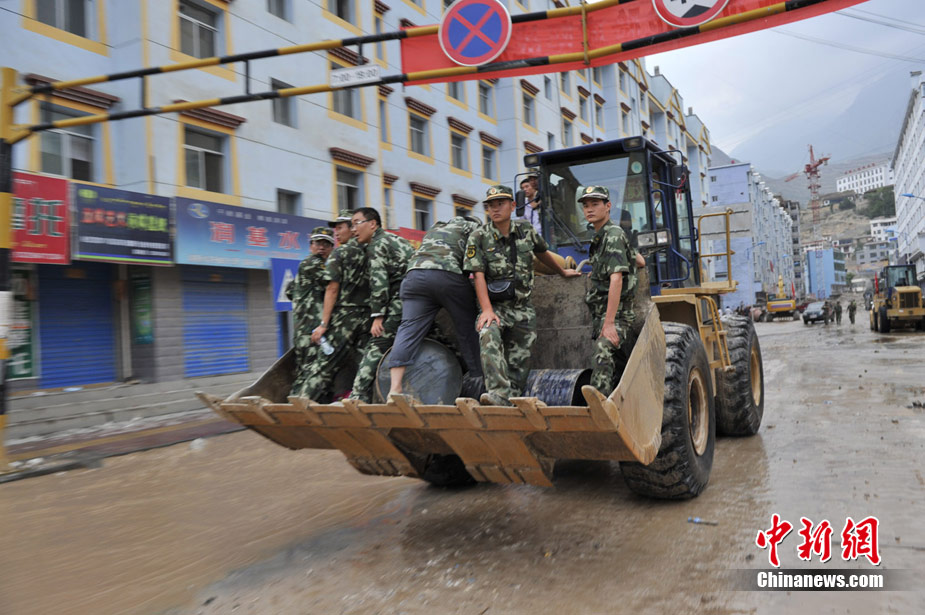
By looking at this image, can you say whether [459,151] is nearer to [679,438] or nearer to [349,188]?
[349,188]

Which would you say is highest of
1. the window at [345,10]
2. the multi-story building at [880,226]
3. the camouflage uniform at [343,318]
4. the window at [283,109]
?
the multi-story building at [880,226]

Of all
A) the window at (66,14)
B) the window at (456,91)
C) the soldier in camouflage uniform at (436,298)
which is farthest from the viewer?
the window at (456,91)

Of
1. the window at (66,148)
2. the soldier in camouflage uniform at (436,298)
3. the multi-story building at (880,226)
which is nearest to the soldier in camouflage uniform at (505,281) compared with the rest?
the soldier in camouflage uniform at (436,298)

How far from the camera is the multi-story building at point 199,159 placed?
12.5 m

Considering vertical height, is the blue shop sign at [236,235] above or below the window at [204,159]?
below

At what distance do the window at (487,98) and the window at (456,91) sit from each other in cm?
149

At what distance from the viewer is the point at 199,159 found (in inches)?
578

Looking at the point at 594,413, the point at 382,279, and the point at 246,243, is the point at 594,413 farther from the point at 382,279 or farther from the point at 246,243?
the point at 246,243

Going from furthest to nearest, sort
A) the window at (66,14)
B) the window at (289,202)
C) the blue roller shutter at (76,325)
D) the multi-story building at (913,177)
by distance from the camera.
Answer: the multi-story building at (913,177)
the window at (289,202)
the blue roller shutter at (76,325)
the window at (66,14)

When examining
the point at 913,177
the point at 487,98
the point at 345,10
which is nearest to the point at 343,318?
the point at 345,10

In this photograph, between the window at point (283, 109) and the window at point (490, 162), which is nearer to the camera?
the window at point (283, 109)

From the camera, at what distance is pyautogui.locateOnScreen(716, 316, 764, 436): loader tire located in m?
6.72

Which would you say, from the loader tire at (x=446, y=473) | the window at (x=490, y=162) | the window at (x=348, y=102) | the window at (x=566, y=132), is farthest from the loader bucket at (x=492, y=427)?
the window at (x=566, y=132)

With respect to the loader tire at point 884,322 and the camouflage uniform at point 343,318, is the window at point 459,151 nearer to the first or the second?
the loader tire at point 884,322
